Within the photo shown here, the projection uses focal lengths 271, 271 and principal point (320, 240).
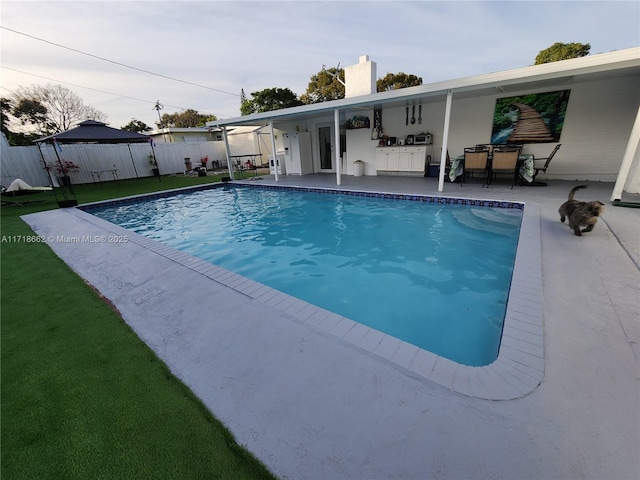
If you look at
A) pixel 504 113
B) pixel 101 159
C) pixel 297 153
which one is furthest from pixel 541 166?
pixel 101 159

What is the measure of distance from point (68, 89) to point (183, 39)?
51.1 feet

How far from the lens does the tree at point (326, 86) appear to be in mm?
23062

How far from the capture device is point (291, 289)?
11.0ft

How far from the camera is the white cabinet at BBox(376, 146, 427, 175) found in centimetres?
889

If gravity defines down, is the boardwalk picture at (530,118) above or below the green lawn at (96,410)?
above

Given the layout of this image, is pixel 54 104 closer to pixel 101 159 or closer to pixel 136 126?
pixel 101 159

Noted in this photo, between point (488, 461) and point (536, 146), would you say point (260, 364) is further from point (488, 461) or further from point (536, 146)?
point (536, 146)

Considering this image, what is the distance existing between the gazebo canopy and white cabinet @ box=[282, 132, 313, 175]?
5.34 metres

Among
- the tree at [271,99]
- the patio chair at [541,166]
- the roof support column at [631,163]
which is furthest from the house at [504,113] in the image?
the tree at [271,99]

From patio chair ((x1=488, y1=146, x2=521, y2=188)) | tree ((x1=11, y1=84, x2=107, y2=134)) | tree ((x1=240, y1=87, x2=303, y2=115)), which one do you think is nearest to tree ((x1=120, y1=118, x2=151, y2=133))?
tree ((x1=11, y1=84, x2=107, y2=134))

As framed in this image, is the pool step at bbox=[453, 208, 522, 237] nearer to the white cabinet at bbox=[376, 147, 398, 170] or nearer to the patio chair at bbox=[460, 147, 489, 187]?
the patio chair at bbox=[460, 147, 489, 187]

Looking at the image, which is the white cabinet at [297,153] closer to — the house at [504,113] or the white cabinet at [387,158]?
the house at [504,113]

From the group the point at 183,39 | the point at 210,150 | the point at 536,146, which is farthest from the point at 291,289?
the point at 210,150

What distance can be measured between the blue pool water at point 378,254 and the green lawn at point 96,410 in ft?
5.43
